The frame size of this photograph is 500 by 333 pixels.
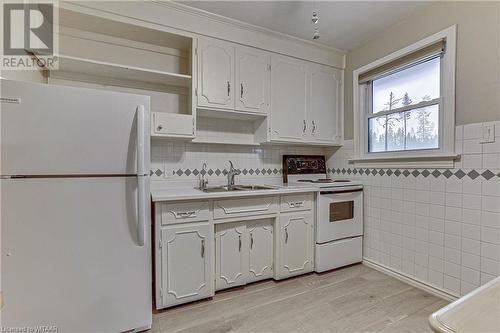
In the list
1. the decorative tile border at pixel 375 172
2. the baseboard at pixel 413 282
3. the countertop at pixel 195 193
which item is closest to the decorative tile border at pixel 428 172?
the decorative tile border at pixel 375 172

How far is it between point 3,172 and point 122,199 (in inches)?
22.8

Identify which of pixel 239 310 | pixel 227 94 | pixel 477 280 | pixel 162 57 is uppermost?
pixel 162 57

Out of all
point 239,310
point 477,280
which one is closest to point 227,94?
point 239,310

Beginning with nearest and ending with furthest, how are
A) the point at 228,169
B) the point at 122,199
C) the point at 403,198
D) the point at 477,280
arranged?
1. the point at 122,199
2. the point at 477,280
3. the point at 403,198
4. the point at 228,169

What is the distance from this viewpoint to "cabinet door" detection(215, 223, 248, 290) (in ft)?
6.61

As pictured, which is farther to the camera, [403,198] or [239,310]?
[403,198]

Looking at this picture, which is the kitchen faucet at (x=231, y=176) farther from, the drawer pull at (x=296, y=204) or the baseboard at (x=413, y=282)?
the baseboard at (x=413, y=282)

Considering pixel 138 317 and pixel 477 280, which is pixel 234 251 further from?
pixel 477 280

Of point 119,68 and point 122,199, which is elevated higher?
point 119,68

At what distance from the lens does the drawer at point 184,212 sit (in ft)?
5.91

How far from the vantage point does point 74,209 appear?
1.38 meters

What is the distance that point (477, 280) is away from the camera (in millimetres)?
1795

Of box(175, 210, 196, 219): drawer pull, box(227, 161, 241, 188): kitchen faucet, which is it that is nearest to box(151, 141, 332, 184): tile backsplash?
box(227, 161, 241, 188): kitchen faucet

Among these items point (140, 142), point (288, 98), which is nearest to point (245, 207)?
point (140, 142)
